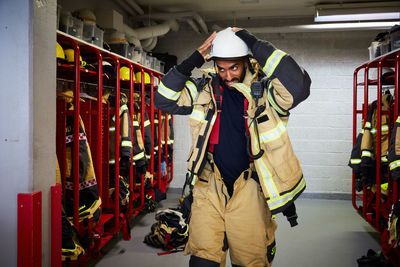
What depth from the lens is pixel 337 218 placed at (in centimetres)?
500

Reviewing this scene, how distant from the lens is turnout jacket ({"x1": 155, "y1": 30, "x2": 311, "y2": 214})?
196 centimetres

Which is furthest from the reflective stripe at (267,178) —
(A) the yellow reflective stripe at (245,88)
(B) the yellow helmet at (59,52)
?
(B) the yellow helmet at (59,52)

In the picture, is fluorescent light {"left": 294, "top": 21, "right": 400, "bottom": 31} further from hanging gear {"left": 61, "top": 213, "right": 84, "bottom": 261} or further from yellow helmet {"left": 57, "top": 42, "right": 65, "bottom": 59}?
hanging gear {"left": 61, "top": 213, "right": 84, "bottom": 261}

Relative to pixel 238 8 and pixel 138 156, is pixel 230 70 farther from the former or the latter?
pixel 238 8

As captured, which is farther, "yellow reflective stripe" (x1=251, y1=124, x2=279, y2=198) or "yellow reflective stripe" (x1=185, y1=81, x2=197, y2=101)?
"yellow reflective stripe" (x1=185, y1=81, x2=197, y2=101)

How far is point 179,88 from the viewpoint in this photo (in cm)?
224

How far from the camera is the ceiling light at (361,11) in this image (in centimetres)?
491

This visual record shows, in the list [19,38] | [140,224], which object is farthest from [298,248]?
[19,38]

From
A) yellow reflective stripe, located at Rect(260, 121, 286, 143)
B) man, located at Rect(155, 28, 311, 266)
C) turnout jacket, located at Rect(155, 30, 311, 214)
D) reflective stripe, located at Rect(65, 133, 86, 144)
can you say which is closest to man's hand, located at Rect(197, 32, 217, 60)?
man, located at Rect(155, 28, 311, 266)

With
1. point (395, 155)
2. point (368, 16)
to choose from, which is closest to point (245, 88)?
point (395, 155)

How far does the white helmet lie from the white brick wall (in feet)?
14.6

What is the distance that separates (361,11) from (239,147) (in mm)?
3937

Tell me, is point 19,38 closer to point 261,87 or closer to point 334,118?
point 261,87

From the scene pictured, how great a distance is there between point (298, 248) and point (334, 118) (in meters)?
3.28
